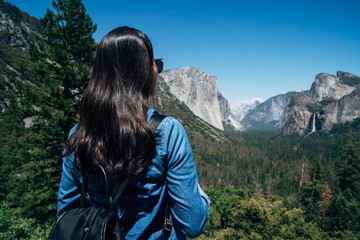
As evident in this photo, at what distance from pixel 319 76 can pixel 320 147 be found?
12127 cm

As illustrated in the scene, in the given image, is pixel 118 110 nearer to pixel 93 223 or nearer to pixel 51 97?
pixel 93 223

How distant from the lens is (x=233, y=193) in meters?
34.2

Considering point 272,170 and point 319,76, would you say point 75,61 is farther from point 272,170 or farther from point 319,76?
point 319,76

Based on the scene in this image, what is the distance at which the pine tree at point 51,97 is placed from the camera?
7.41m

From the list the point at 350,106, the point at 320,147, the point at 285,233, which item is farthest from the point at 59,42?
the point at 350,106

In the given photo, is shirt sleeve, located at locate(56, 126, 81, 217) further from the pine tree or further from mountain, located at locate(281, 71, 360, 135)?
mountain, located at locate(281, 71, 360, 135)

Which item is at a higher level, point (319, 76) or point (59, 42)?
point (319, 76)

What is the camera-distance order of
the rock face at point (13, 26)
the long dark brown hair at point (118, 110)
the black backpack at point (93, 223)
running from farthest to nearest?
the rock face at point (13, 26), the long dark brown hair at point (118, 110), the black backpack at point (93, 223)

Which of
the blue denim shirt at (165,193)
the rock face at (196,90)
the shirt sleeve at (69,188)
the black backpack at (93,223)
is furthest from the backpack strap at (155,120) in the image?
the rock face at (196,90)

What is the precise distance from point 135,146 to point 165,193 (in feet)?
1.28

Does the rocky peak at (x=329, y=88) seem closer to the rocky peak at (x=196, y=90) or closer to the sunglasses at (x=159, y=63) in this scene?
the rocky peak at (x=196, y=90)

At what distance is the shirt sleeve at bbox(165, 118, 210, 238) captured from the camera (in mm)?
1088

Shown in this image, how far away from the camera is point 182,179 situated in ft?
3.57

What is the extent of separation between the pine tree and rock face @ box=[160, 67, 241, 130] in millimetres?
144397
